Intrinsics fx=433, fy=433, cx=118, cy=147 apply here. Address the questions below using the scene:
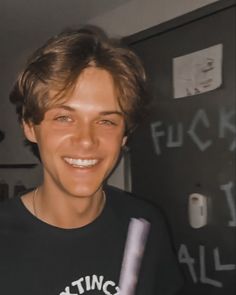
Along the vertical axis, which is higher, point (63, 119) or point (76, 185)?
point (63, 119)

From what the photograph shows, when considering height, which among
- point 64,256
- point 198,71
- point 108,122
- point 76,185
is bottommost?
point 64,256


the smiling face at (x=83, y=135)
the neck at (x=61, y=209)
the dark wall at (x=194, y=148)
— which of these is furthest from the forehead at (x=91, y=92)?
the dark wall at (x=194, y=148)

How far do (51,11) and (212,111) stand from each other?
0.82 meters

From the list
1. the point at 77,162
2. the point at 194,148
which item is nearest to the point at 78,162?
the point at 77,162

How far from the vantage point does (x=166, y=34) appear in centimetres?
142

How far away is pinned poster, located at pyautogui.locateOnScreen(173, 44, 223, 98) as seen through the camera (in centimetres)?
125

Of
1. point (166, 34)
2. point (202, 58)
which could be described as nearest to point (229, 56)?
point (202, 58)

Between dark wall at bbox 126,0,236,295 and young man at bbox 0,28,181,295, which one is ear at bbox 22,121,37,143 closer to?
young man at bbox 0,28,181,295

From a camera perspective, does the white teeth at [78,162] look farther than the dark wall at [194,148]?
No

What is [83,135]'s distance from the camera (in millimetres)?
763

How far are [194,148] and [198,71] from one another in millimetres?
236

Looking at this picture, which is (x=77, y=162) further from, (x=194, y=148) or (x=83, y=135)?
(x=194, y=148)

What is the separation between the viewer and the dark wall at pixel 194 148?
1.24 m

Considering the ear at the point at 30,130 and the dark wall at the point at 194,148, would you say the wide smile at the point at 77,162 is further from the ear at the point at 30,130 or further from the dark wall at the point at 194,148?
the dark wall at the point at 194,148
